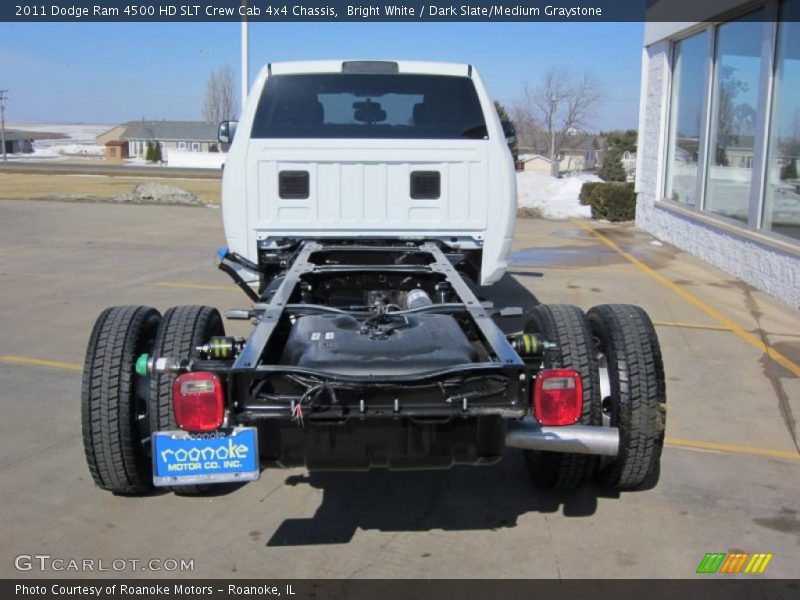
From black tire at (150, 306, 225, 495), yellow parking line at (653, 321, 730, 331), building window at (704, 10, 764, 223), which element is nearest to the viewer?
black tire at (150, 306, 225, 495)

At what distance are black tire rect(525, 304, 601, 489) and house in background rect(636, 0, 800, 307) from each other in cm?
629

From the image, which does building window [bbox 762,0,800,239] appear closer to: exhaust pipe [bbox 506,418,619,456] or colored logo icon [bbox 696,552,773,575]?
colored logo icon [bbox 696,552,773,575]

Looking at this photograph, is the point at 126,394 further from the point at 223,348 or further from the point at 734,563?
the point at 734,563

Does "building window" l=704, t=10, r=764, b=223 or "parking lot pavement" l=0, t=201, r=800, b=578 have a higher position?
"building window" l=704, t=10, r=764, b=223

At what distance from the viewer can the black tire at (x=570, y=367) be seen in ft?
12.6

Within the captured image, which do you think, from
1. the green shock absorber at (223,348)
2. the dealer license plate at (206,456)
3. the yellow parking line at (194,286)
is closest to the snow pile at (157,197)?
the yellow parking line at (194,286)

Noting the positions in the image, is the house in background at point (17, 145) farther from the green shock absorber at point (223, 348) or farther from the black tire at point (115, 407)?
the green shock absorber at point (223, 348)

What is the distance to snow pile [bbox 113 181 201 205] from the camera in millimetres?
23641

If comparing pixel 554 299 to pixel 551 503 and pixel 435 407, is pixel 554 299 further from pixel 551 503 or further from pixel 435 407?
pixel 435 407

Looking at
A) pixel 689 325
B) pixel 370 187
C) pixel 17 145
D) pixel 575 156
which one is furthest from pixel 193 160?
pixel 370 187

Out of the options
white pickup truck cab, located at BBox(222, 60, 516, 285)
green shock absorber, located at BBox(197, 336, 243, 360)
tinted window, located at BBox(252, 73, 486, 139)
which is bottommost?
green shock absorber, located at BBox(197, 336, 243, 360)

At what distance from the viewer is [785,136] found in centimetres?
1045

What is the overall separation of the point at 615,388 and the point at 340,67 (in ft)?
12.4

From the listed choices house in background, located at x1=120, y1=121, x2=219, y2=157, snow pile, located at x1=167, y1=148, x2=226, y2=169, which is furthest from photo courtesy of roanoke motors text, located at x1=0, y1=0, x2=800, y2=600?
house in background, located at x1=120, y1=121, x2=219, y2=157
